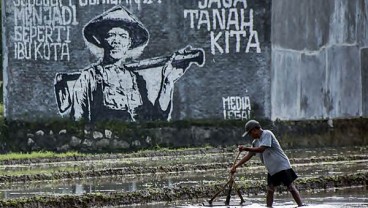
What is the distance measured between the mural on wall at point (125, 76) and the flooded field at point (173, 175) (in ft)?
9.41

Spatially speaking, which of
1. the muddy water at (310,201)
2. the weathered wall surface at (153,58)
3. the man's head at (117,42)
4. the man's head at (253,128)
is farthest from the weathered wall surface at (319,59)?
the man's head at (253,128)

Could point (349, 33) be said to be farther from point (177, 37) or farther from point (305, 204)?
point (305, 204)

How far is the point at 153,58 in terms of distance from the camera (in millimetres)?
32062

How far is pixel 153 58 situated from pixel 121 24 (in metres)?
1.20

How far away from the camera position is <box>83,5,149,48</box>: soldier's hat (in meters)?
32.1

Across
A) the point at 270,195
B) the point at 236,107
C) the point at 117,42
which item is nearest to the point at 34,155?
the point at 117,42

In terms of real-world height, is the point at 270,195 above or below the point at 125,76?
below

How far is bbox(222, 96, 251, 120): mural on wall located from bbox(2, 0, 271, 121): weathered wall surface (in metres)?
0.03

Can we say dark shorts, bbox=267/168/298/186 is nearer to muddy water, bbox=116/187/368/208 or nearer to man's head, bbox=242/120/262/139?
muddy water, bbox=116/187/368/208

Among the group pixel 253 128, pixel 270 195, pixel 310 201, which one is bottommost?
pixel 310 201

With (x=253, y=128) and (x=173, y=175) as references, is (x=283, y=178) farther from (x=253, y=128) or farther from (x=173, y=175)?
(x=173, y=175)

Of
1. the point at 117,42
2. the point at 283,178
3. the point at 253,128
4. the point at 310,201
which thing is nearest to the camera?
the point at 253,128

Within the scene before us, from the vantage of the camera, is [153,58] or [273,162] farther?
[153,58]

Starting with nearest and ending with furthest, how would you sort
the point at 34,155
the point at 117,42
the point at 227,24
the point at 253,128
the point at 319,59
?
1. the point at 253,128
2. the point at 34,155
3. the point at 227,24
4. the point at 117,42
5. the point at 319,59
